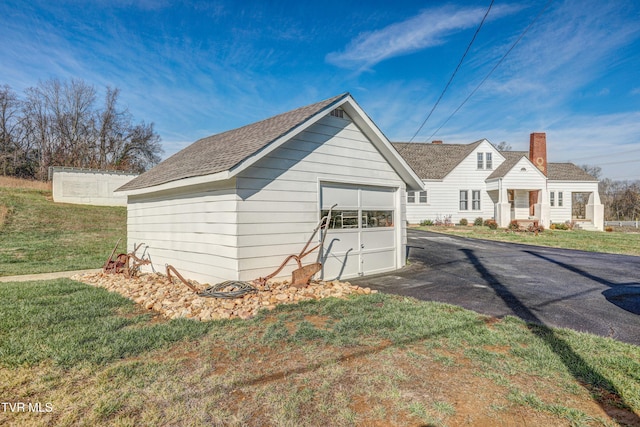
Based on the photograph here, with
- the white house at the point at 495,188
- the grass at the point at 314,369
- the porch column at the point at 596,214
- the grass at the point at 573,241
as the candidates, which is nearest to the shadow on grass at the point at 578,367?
the grass at the point at 314,369

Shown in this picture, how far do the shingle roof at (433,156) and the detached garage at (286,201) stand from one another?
15.8 meters

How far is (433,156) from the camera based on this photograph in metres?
26.7

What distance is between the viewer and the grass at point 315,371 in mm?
2746

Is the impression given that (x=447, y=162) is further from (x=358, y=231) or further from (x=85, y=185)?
(x=85, y=185)

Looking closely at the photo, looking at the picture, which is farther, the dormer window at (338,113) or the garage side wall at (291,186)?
the dormer window at (338,113)

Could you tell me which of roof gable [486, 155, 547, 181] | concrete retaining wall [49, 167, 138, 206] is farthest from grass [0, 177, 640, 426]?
concrete retaining wall [49, 167, 138, 206]

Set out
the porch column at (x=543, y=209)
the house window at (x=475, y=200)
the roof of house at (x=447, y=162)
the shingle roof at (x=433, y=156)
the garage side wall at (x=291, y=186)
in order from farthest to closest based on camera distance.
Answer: the house window at (x=475, y=200) < the shingle roof at (x=433, y=156) < the roof of house at (x=447, y=162) < the porch column at (x=543, y=209) < the garage side wall at (x=291, y=186)

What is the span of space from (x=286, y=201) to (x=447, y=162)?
21646 millimetres

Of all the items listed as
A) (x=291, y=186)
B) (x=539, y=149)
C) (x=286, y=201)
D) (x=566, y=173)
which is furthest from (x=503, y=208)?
(x=286, y=201)

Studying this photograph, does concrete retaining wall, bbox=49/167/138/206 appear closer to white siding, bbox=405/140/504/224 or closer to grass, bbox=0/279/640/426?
white siding, bbox=405/140/504/224

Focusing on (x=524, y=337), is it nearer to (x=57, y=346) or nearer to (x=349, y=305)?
(x=349, y=305)

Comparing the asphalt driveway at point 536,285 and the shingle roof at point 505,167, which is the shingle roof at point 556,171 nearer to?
the shingle roof at point 505,167

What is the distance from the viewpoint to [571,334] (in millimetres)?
4391

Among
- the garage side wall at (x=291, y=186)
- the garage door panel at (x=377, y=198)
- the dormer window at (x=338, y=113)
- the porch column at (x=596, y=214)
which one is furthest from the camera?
the porch column at (x=596, y=214)
